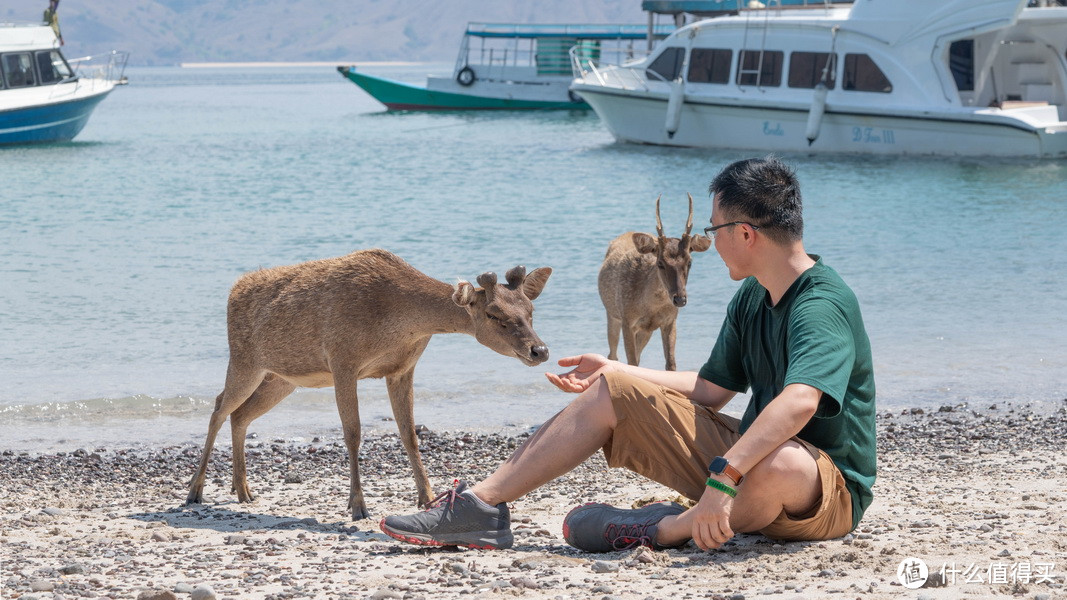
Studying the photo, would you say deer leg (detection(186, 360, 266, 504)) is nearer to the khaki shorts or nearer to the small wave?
the khaki shorts

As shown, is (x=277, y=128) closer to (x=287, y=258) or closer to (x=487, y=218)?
(x=487, y=218)

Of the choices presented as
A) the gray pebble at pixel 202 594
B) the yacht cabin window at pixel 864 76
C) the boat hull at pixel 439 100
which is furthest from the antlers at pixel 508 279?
the boat hull at pixel 439 100

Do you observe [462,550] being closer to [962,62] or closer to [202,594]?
[202,594]

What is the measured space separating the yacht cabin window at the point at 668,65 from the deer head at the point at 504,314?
29.3 meters

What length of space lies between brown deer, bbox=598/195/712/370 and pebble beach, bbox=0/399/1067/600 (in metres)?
1.71

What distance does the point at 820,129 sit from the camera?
3209cm

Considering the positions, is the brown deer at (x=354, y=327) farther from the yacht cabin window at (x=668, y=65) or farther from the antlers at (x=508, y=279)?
the yacht cabin window at (x=668, y=65)

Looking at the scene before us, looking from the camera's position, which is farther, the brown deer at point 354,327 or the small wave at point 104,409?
the small wave at point 104,409

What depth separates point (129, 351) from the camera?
12953 millimetres

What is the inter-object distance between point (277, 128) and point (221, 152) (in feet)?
41.7

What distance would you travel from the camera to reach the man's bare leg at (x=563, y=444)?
16.8 ft

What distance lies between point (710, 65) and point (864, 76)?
4.40 meters

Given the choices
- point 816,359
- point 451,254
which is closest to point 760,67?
point 451,254

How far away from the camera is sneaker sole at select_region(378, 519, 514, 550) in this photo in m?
5.34
